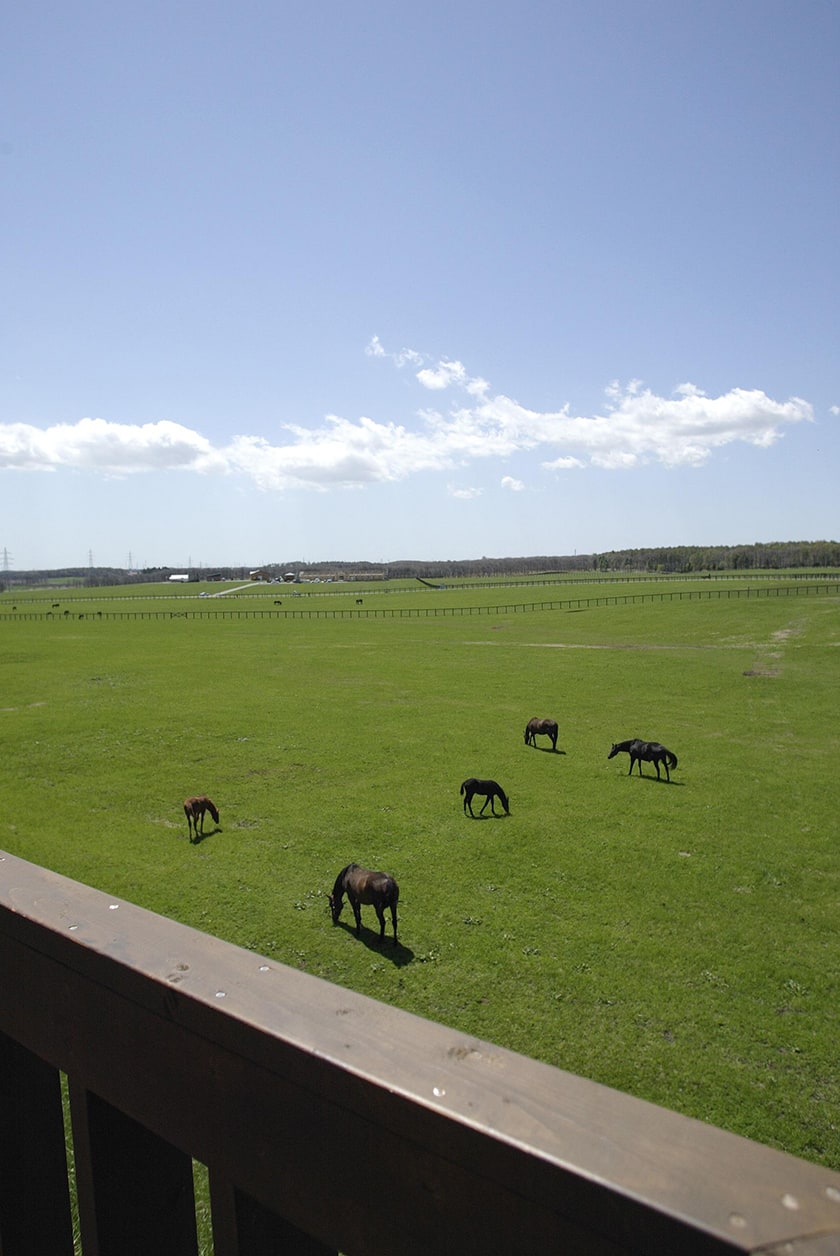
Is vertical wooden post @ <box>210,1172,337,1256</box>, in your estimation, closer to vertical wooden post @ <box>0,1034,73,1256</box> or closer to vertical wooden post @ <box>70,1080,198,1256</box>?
vertical wooden post @ <box>70,1080,198,1256</box>

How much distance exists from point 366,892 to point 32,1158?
10.0 metres

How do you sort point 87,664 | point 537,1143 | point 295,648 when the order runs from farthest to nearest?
point 295,648 → point 87,664 → point 537,1143

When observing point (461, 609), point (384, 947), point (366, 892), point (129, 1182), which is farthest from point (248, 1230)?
point (461, 609)

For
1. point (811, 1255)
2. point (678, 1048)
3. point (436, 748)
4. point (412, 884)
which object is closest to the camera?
point (811, 1255)

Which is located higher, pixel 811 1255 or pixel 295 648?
pixel 811 1255

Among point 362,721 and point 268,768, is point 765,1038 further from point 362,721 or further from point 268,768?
point 362,721

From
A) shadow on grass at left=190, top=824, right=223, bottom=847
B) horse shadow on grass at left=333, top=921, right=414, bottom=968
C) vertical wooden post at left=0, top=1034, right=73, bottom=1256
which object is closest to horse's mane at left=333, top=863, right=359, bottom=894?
horse shadow on grass at left=333, top=921, right=414, bottom=968

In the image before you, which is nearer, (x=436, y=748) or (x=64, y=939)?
(x=64, y=939)

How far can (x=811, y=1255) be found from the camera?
868 mm

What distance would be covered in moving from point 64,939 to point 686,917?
1316 cm

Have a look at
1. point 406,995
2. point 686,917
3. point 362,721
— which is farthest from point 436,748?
point 406,995

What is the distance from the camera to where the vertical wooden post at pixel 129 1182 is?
1.65 metres

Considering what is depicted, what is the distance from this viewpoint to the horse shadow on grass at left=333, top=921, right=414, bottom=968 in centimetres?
1148

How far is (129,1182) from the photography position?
1711mm
